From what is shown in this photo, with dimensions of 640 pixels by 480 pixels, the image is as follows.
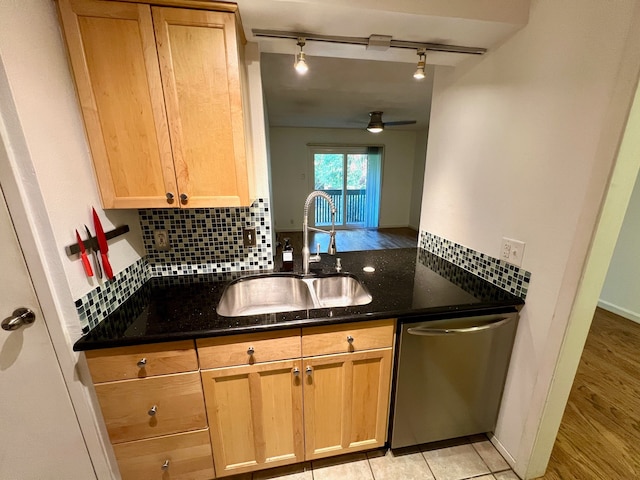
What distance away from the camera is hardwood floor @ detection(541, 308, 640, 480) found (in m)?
1.35

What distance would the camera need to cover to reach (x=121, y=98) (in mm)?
1031

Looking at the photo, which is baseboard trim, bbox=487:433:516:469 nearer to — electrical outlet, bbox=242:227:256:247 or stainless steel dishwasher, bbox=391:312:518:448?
stainless steel dishwasher, bbox=391:312:518:448

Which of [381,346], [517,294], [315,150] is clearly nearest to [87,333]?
[381,346]

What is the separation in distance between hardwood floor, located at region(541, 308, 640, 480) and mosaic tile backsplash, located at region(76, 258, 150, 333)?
2.34 metres

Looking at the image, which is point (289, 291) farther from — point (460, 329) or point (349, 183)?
point (349, 183)

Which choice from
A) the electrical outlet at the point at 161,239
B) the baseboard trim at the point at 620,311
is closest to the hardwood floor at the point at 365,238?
the baseboard trim at the point at 620,311

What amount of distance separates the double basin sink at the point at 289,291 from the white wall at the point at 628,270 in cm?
320

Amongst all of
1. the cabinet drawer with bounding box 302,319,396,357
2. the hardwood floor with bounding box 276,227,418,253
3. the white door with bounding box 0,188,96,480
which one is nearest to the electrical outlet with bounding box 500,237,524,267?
the cabinet drawer with bounding box 302,319,396,357

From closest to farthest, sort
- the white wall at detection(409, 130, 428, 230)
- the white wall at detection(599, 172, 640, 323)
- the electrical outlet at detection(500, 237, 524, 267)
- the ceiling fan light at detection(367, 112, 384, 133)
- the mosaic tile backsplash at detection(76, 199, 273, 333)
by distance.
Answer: the electrical outlet at detection(500, 237, 524, 267) → the mosaic tile backsplash at detection(76, 199, 273, 333) → the white wall at detection(599, 172, 640, 323) → the ceiling fan light at detection(367, 112, 384, 133) → the white wall at detection(409, 130, 428, 230)

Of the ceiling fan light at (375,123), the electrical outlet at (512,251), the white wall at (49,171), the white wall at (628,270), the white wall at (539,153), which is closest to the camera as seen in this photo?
the white wall at (49,171)

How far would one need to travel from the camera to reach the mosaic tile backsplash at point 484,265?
126 cm

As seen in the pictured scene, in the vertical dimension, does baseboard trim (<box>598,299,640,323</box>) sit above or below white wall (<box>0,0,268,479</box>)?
below

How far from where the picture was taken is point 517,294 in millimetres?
1274

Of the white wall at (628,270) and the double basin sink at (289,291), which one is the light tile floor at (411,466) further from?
the white wall at (628,270)
